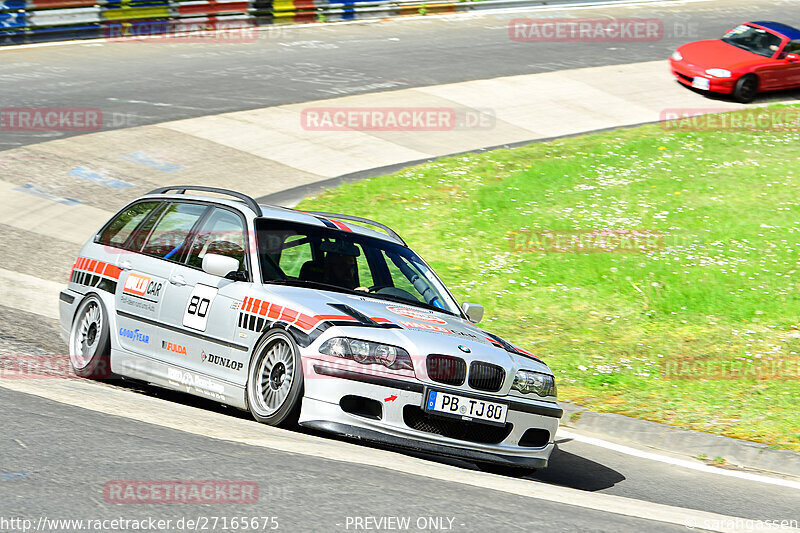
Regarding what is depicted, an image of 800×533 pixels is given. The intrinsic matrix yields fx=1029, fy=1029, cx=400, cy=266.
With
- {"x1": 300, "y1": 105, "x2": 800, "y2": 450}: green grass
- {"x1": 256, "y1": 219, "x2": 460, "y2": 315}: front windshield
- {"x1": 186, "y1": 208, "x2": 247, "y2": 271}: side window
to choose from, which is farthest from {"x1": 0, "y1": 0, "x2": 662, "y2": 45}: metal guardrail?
{"x1": 256, "y1": 219, "x2": 460, "y2": 315}: front windshield

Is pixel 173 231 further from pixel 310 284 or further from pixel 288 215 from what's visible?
pixel 310 284

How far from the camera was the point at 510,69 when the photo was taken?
2323cm

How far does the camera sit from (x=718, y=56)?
72.5 feet

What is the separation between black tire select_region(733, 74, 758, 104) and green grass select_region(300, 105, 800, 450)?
326 centimetres

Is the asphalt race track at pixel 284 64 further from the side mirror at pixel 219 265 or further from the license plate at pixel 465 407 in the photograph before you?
the license plate at pixel 465 407

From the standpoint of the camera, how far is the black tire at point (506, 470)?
6.73 metres

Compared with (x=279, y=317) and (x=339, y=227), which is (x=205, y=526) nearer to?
(x=279, y=317)

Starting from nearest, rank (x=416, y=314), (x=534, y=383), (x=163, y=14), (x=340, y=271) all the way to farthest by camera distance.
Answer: (x=534, y=383)
(x=416, y=314)
(x=340, y=271)
(x=163, y=14)

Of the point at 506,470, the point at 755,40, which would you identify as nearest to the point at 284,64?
the point at 755,40

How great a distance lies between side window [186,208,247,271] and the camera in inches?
294

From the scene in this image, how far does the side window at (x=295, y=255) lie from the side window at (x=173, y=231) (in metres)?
0.88

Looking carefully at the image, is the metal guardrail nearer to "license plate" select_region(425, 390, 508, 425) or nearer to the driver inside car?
the driver inside car

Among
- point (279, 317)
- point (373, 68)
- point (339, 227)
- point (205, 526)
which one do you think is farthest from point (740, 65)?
point (205, 526)

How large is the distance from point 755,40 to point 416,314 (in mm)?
17982
